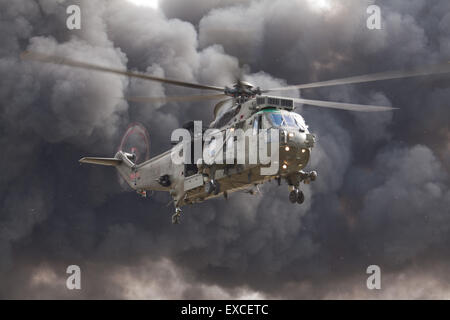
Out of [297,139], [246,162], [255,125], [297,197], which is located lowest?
[297,197]

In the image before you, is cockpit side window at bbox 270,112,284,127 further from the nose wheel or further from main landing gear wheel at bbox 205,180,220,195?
main landing gear wheel at bbox 205,180,220,195

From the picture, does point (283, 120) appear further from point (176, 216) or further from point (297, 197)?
point (176, 216)

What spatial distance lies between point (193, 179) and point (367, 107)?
45.6 feet

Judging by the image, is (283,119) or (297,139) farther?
(283,119)

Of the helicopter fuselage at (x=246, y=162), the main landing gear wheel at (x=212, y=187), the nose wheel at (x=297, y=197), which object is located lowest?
the nose wheel at (x=297, y=197)

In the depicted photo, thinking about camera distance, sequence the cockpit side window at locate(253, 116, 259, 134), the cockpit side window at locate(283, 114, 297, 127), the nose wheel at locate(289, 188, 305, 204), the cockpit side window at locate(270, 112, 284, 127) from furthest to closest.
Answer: the nose wheel at locate(289, 188, 305, 204) → the cockpit side window at locate(253, 116, 259, 134) → the cockpit side window at locate(283, 114, 297, 127) → the cockpit side window at locate(270, 112, 284, 127)

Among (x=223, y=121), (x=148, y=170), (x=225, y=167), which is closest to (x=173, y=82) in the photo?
(x=223, y=121)

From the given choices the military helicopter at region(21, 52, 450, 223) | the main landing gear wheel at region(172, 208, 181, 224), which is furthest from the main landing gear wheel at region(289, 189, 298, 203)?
the main landing gear wheel at region(172, 208, 181, 224)

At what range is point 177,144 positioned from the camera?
141ft

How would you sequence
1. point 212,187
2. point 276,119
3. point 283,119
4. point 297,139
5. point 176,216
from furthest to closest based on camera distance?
point 176,216
point 212,187
point 283,119
point 276,119
point 297,139

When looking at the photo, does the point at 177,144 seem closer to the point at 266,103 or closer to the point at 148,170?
the point at 148,170

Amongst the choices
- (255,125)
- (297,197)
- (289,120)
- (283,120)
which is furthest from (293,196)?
(255,125)

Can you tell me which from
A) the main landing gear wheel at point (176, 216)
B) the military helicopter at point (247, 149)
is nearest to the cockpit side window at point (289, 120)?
the military helicopter at point (247, 149)

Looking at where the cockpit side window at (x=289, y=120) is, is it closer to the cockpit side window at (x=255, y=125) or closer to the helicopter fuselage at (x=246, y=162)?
the helicopter fuselage at (x=246, y=162)
